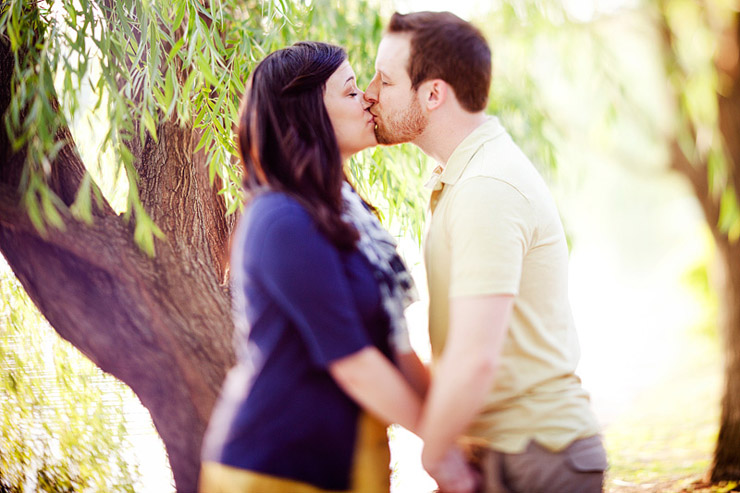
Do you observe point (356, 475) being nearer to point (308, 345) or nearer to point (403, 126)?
point (308, 345)

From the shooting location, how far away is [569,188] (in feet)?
12.1

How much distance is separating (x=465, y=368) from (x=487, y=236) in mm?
255

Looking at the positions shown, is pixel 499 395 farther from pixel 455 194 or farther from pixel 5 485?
pixel 5 485

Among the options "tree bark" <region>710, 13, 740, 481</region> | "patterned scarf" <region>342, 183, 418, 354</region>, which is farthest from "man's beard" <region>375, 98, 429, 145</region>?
"tree bark" <region>710, 13, 740, 481</region>

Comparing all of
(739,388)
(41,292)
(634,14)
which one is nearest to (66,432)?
(41,292)

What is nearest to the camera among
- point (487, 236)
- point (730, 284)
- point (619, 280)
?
point (487, 236)

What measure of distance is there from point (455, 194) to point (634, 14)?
3565 mm

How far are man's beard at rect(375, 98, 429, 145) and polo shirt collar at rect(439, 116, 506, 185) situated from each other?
137 mm

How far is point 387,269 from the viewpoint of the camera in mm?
1427

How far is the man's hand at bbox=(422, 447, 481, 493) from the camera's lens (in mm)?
1370

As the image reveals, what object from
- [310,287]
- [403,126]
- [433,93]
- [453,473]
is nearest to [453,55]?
[433,93]

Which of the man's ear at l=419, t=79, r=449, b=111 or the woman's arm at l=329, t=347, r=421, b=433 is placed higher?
the man's ear at l=419, t=79, r=449, b=111

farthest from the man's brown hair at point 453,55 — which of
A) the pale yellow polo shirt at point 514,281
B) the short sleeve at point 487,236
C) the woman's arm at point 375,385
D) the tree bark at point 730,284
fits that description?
the tree bark at point 730,284

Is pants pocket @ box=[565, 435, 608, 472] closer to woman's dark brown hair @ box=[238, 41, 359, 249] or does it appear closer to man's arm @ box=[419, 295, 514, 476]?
man's arm @ box=[419, 295, 514, 476]
